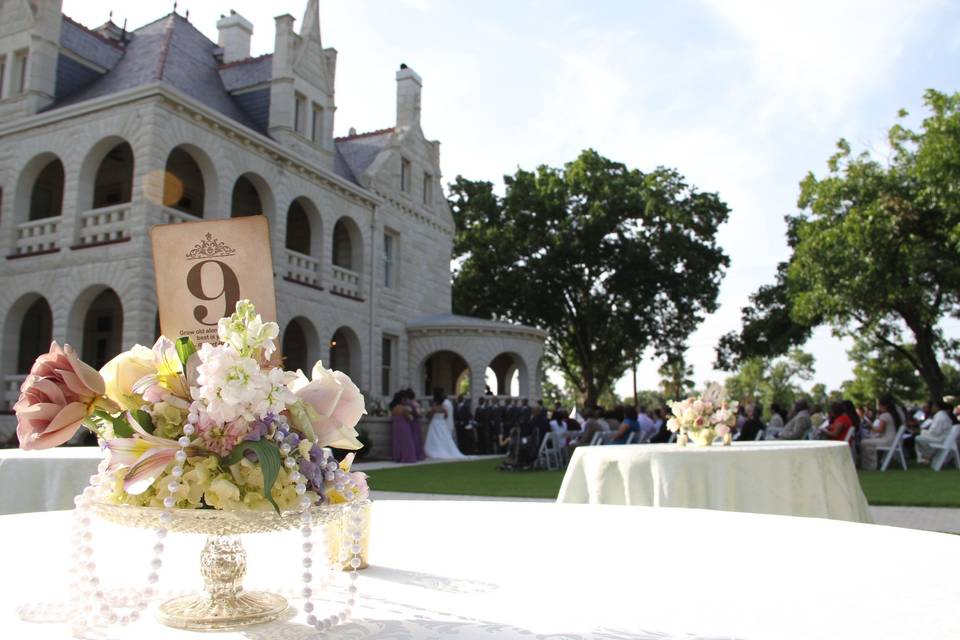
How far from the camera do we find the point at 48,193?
2059 cm

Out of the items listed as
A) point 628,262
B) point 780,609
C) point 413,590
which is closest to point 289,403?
point 413,590

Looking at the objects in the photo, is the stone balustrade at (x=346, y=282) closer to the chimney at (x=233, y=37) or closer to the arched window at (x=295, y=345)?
the arched window at (x=295, y=345)

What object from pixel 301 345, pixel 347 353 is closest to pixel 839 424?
pixel 347 353

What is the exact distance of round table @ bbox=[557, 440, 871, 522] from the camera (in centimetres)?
610

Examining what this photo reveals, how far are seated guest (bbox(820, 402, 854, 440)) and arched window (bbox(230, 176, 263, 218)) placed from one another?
16.5 metres

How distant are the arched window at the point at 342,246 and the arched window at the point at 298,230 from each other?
3.29 feet

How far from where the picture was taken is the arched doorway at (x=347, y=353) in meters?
23.5

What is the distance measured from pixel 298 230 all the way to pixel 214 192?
623cm

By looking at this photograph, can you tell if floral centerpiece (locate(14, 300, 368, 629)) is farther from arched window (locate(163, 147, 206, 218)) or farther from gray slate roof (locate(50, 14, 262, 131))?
gray slate roof (locate(50, 14, 262, 131))

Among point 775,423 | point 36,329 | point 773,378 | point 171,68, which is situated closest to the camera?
point 775,423

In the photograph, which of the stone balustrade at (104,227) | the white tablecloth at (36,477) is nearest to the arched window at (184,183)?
the stone balustrade at (104,227)

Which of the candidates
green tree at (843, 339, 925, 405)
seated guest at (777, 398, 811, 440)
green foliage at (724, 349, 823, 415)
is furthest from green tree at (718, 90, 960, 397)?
green foliage at (724, 349, 823, 415)

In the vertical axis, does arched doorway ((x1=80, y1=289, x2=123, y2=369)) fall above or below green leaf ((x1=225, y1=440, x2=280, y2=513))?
above

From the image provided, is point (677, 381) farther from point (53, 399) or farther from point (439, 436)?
point (53, 399)
